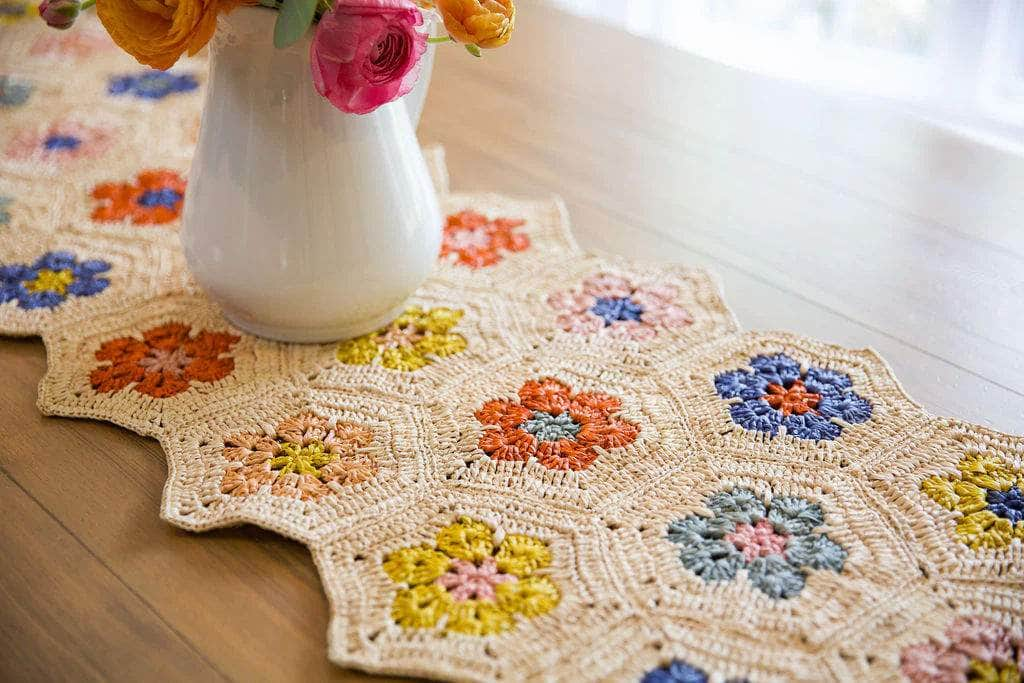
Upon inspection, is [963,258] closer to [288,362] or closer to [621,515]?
[621,515]

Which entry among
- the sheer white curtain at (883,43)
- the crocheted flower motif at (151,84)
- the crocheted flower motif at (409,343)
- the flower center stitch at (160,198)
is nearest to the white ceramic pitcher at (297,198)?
the crocheted flower motif at (409,343)

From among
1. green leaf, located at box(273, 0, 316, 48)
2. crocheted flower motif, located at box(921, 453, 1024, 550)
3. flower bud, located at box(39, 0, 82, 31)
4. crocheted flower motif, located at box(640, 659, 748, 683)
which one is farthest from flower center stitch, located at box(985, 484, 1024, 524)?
flower bud, located at box(39, 0, 82, 31)

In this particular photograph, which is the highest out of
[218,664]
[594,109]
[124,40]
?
[124,40]

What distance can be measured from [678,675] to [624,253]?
1.63ft

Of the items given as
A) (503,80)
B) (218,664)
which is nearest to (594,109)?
(503,80)

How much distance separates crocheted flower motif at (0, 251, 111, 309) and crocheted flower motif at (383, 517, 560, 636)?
444 millimetres

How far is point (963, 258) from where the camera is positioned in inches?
37.1

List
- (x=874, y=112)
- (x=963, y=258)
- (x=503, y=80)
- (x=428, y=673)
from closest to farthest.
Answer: (x=428, y=673) → (x=963, y=258) → (x=874, y=112) → (x=503, y=80)

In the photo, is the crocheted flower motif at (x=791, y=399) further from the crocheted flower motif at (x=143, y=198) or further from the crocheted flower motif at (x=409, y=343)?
the crocheted flower motif at (x=143, y=198)

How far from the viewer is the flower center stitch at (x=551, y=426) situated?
0.76 metres

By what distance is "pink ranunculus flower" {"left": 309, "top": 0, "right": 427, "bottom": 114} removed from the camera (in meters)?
0.67

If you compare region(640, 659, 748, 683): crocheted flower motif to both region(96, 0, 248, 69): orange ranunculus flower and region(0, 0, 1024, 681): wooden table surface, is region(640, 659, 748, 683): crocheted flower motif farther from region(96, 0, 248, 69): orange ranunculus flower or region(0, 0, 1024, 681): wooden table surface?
region(96, 0, 248, 69): orange ranunculus flower

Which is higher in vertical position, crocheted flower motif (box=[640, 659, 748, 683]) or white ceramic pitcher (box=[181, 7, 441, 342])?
white ceramic pitcher (box=[181, 7, 441, 342])

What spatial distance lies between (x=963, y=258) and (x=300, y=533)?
627 millimetres
